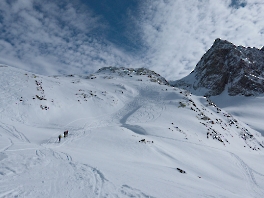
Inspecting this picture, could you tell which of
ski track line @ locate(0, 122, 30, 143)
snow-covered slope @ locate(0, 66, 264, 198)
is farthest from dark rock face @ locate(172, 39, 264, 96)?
ski track line @ locate(0, 122, 30, 143)

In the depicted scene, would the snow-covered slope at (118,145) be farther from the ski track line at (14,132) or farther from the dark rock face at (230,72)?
the dark rock face at (230,72)

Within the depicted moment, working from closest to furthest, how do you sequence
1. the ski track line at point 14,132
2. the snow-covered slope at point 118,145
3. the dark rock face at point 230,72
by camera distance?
A: the snow-covered slope at point 118,145 → the ski track line at point 14,132 → the dark rock face at point 230,72

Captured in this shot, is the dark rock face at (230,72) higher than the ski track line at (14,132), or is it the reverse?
the dark rock face at (230,72)

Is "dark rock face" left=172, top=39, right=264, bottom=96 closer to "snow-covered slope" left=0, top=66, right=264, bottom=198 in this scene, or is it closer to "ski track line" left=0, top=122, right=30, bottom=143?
"snow-covered slope" left=0, top=66, right=264, bottom=198

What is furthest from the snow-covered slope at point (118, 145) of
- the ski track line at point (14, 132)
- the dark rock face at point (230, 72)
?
the dark rock face at point (230, 72)

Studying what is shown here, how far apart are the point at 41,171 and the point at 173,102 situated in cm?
2897

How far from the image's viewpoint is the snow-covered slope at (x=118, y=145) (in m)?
7.39

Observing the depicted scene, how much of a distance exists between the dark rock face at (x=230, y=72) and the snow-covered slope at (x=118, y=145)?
3216 cm

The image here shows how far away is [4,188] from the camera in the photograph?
6012 millimetres

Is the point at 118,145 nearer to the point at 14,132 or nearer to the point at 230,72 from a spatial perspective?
the point at 14,132

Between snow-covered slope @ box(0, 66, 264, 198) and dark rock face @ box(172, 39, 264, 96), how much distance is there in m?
32.2

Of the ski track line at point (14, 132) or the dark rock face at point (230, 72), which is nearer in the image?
the ski track line at point (14, 132)

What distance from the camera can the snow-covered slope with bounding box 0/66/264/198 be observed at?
7.39 metres

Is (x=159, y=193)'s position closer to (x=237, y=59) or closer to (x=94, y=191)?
(x=94, y=191)
